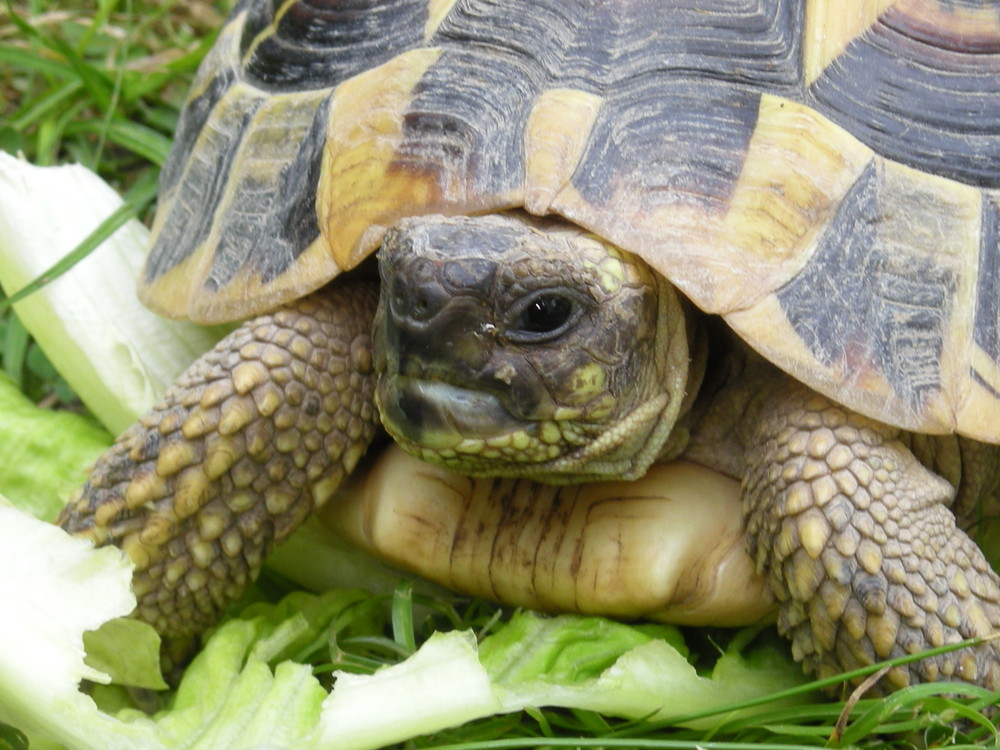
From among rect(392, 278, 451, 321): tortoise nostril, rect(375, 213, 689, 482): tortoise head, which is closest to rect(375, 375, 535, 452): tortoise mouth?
rect(375, 213, 689, 482): tortoise head

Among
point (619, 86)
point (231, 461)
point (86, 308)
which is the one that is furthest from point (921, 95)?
point (86, 308)

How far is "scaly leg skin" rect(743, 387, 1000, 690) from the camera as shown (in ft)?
6.57

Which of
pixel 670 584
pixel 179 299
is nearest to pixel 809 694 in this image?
pixel 670 584

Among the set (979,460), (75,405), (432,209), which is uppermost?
(432,209)

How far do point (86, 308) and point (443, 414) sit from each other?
1.43 m

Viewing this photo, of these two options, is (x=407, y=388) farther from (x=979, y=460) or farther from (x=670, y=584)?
(x=979, y=460)

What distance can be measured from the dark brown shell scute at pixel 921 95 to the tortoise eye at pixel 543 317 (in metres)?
0.58

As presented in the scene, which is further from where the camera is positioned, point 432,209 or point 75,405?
point 75,405

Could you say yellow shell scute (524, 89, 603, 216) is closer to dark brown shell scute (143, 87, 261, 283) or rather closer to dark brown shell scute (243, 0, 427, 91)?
dark brown shell scute (243, 0, 427, 91)

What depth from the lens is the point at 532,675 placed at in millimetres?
2105

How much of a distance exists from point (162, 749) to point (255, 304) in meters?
0.81

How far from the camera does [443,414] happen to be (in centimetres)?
189

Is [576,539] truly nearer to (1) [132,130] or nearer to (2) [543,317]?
(2) [543,317]

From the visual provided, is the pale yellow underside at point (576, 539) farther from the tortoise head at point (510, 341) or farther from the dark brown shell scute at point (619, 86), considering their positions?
the dark brown shell scute at point (619, 86)
